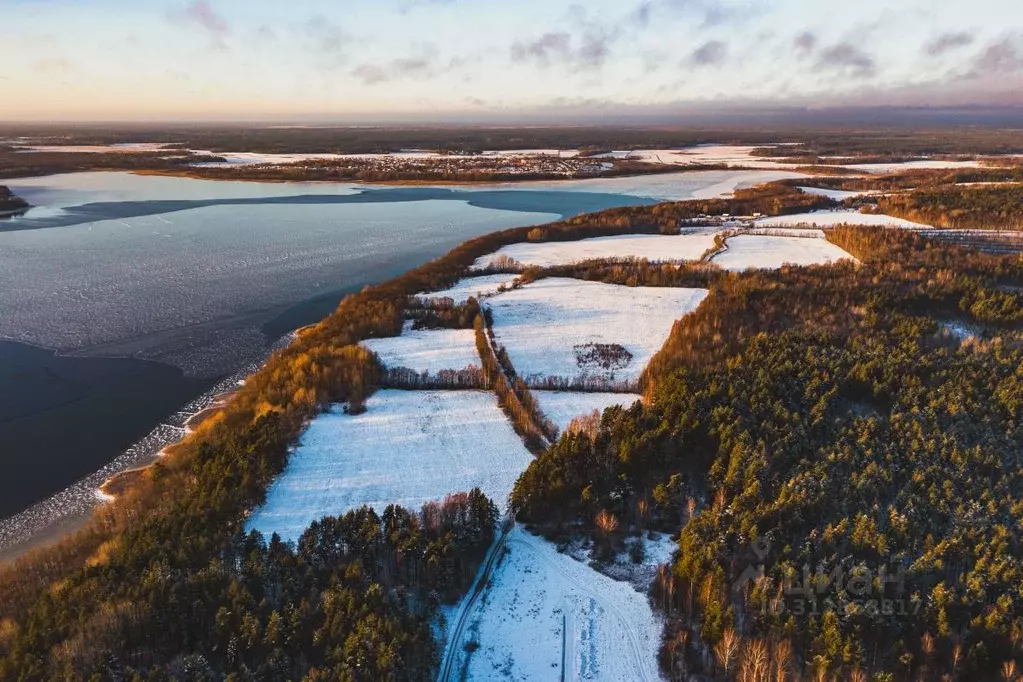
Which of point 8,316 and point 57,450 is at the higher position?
point 8,316

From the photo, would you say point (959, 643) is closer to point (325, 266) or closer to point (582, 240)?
point (325, 266)

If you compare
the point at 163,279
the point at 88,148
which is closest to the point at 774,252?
the point at 163,279

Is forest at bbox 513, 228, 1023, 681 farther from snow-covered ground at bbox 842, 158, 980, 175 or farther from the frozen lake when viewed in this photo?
snow-covered ground at bbox 842, 158, 980, 175

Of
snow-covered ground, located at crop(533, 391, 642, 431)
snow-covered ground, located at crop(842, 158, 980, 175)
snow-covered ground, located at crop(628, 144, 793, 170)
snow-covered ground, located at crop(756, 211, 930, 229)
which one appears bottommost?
snow-covered ground, located at crop(533, 391, 642, 431)

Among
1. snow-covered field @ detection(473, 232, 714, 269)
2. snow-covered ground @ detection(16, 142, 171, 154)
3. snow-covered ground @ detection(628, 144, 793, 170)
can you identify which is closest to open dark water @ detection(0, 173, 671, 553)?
snow-covered field @ detection(473, 232, 714, 269)

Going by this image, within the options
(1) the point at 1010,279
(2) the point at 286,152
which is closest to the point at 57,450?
(1) the point at 1010,279

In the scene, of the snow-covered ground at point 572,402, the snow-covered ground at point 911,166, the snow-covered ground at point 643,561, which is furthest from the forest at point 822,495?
the snow-covered ground at point 911,166
